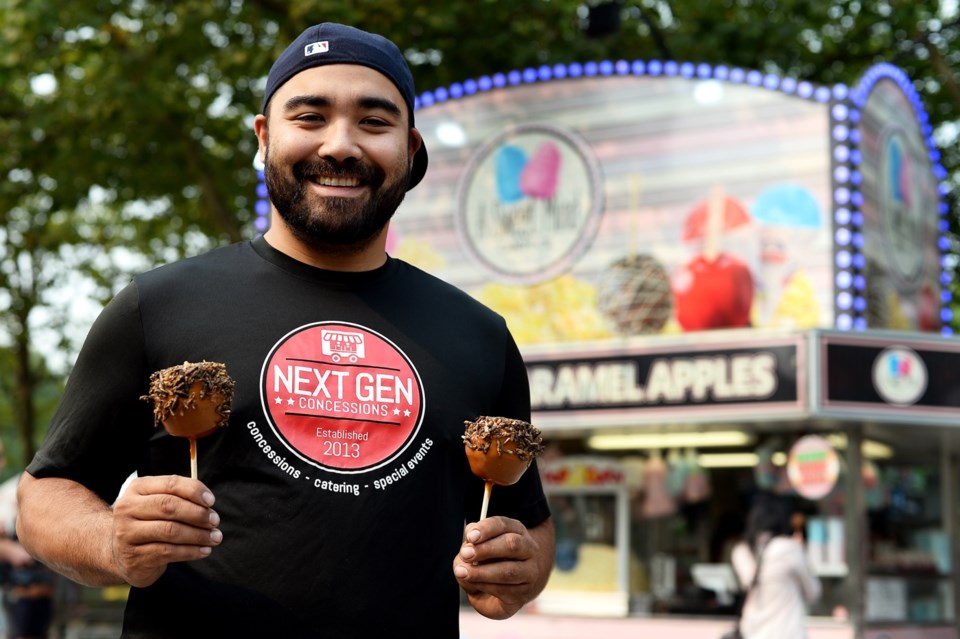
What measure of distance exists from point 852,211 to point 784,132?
38.2 inches

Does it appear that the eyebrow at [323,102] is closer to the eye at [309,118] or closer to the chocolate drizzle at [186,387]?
the eye at [309,118]

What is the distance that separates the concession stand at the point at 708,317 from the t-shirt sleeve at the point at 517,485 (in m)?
7.90

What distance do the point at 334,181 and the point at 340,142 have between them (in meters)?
0.08

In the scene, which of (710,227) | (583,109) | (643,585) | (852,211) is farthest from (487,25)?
(643,585)

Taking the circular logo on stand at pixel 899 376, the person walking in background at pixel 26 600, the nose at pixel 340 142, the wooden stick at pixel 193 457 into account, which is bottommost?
the person walking in background at pixel 26 600

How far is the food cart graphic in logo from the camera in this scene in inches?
96.6

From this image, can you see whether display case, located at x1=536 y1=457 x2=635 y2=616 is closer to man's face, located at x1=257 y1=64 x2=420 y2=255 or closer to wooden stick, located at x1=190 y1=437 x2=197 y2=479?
man's face, located at x1=257 y1=64 x2=420 y2=255

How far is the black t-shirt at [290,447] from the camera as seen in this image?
91.3 inches

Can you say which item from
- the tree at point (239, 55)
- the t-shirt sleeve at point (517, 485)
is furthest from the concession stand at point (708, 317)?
the t-shirt sleeve at point (517, 485)

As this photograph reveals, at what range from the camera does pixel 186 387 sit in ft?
7.05

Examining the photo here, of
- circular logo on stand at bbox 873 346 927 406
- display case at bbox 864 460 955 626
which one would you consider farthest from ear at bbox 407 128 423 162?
display case at bbox 864 460 955 626

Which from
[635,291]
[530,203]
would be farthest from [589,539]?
[530,203]

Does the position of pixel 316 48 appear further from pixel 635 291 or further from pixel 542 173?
pixel 542 173

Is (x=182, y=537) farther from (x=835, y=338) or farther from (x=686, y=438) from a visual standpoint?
(x=686, y=438)
